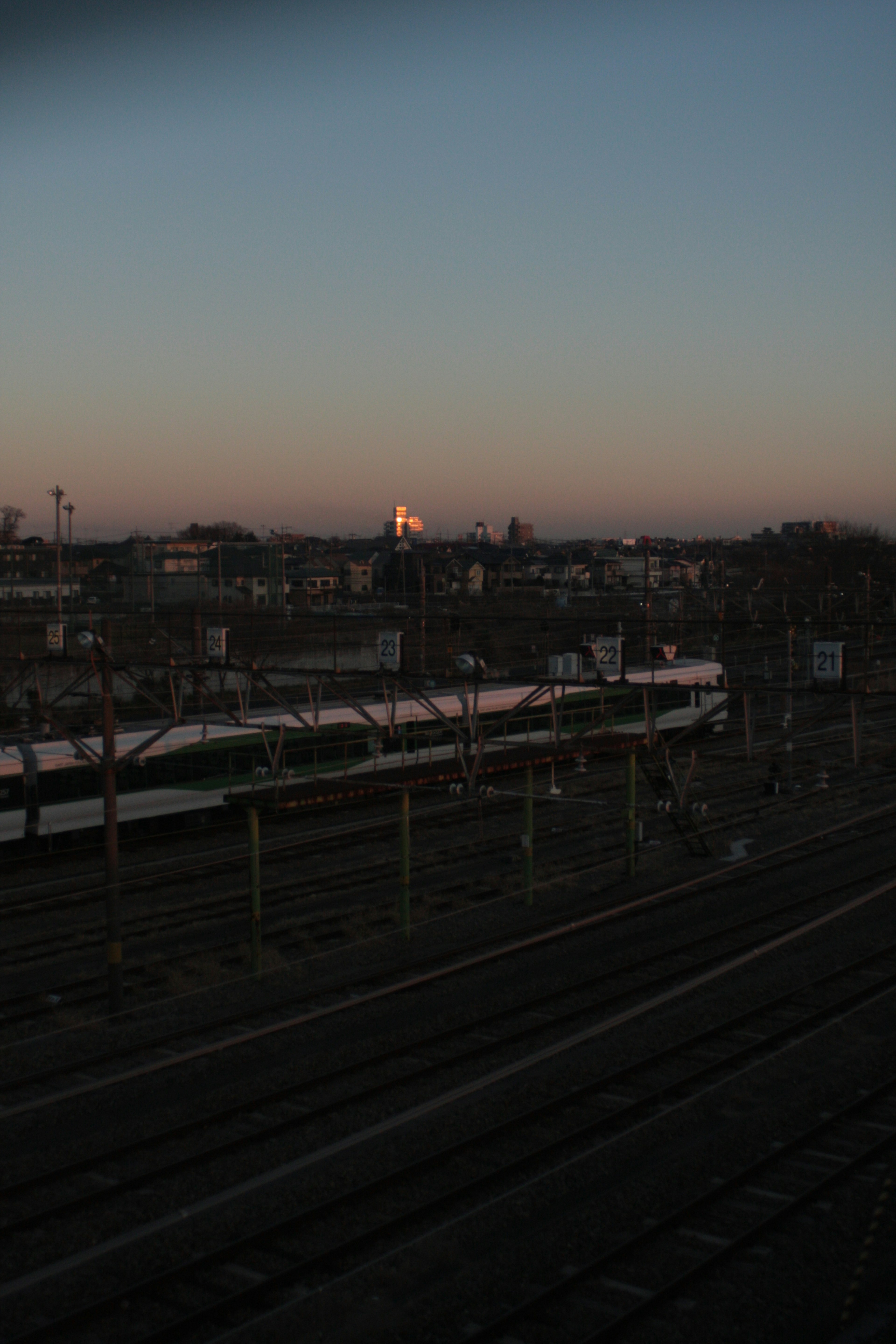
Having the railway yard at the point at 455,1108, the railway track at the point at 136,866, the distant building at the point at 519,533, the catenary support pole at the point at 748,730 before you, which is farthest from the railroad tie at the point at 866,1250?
the distant building at the point at 519,533

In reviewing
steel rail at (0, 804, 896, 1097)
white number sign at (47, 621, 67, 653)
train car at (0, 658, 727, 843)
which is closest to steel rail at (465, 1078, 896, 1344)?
steel rail at (0, 804, 896, 1097)

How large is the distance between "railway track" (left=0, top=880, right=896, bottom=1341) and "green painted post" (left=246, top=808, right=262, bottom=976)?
254 centimetres

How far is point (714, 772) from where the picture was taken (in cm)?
2394

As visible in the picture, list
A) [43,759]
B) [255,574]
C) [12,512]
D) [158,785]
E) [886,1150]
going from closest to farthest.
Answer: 1. [886,1150]
2. [43,759]
3. [158,785]
4. [255,574]
5. [12,512]

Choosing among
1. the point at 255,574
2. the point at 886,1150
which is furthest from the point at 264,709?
the point at 255,574

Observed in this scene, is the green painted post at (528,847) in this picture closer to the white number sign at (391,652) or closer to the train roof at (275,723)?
the train roof at (275,723)

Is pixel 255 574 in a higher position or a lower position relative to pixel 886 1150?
higher

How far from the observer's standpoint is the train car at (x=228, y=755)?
608 inches

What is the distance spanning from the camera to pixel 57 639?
466 inches

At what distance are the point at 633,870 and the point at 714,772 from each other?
969cm

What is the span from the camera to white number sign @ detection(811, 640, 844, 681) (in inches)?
332

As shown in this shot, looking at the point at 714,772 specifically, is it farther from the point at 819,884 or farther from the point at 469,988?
the point at 469,988

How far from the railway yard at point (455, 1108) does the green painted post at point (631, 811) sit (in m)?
0.23

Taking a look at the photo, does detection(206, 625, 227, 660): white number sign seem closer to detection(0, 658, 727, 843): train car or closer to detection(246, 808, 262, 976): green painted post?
detection(0, 658, 727, 843): train car
